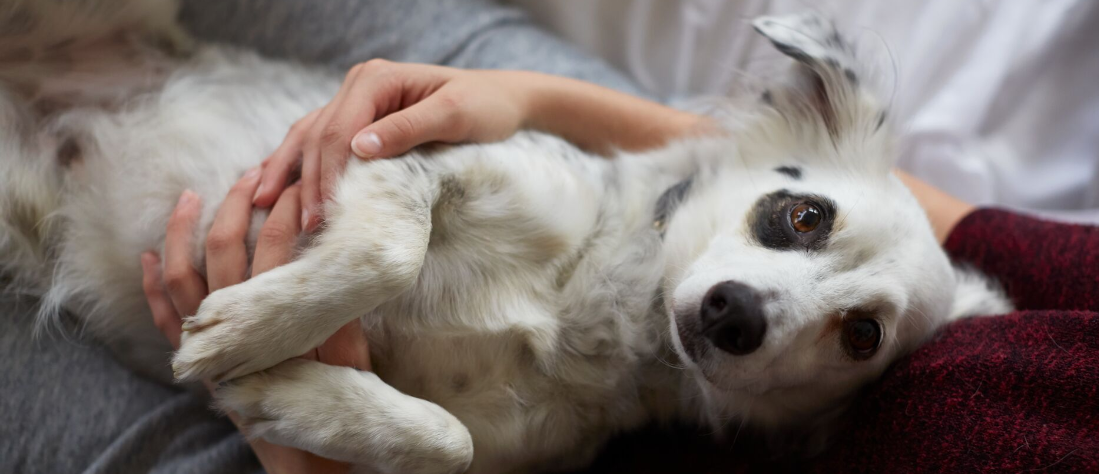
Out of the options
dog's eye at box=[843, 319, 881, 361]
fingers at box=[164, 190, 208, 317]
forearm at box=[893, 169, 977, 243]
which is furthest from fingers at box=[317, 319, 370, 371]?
forearm at box=[893, 169, 977, 243]

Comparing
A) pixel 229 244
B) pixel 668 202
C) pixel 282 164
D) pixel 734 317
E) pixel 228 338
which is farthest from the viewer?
pixel 668 202

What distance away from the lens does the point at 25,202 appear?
1.43 metres

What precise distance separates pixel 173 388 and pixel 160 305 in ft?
1.08

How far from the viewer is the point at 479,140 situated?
1391 millimetres

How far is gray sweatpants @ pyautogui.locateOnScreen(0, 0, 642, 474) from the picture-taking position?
1318mm

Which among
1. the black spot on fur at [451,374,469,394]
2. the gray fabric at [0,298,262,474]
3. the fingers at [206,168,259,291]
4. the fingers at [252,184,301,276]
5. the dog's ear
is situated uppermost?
the dog's ear

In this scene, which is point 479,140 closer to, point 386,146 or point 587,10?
point 386,146

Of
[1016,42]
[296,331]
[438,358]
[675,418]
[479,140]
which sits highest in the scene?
[1016,42]

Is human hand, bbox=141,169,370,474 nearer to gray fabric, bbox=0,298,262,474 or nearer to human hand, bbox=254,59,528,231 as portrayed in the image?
human hand, bbox=254,59,528,231

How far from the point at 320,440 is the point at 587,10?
5.50 feet

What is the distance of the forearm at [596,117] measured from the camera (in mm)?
1591

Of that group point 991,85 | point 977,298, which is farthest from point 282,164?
point 991,85

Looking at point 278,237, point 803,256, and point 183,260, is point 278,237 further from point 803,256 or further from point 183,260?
point 803,256

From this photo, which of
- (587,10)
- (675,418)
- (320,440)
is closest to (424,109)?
(320,440)
